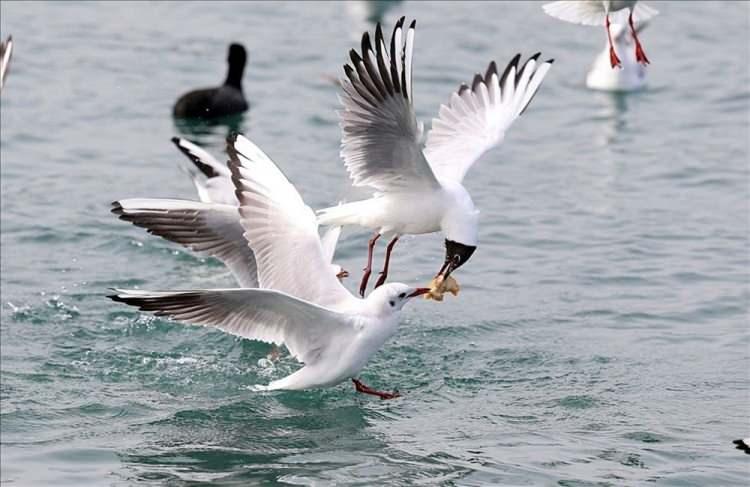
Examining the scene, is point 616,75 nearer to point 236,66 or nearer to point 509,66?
point 236,66

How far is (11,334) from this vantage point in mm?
10445

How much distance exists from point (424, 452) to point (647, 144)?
7996 millimetres

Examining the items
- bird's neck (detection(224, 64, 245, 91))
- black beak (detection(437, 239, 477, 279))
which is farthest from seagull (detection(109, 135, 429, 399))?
bird's neck (detection(224, 64, 245, 91))

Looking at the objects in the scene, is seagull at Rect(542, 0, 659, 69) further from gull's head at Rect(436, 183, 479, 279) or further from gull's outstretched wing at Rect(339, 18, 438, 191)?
gull's outstretched wing at Rect(339, 18, 438, 191)

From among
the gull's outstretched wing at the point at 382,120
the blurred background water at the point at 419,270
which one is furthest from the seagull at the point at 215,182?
the gull's outstretched wing at the point at 382,120

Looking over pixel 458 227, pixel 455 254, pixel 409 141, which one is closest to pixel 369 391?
pixel 455 254

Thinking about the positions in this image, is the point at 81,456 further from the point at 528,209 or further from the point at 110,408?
the point at 528,209

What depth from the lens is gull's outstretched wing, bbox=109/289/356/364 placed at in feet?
25.9

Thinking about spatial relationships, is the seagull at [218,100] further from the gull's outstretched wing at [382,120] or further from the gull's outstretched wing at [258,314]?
the gull's outstretched wing at [258,314]

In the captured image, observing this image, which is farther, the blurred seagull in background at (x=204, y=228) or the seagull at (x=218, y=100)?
the seagull at (x=218, y=100)

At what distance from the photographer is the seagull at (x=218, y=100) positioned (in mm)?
16391

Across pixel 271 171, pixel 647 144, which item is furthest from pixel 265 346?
pixel 647 144

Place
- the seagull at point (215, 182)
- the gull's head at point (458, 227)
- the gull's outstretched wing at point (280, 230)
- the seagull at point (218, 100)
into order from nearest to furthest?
1. the gull's outstretched wing at point (280, 230)
2. the gull's head at point (458, 227)
3. the seagull at point (215, 182)
4. the seagull at point (218, 100)

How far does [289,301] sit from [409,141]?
1202 millimetres
